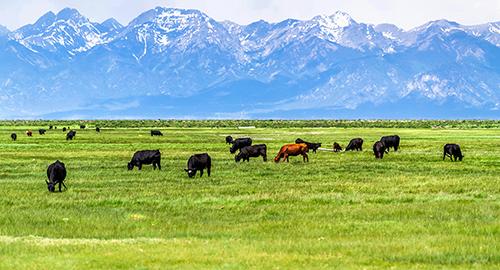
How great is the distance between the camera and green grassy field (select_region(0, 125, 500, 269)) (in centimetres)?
2003

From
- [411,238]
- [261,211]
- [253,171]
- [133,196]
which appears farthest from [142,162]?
[411,238]

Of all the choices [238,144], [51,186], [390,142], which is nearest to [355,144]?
[390,142]

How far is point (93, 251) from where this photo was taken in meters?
21.0

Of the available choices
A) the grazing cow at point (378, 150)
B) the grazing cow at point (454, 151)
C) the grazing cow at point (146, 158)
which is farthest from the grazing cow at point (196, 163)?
the grazing cow at point (454, 151)

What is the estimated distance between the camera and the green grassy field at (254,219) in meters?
20.0

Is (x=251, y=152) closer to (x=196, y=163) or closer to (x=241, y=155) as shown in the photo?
(x=241, y=155)

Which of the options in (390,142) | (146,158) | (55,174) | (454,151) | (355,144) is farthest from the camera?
(355,144)

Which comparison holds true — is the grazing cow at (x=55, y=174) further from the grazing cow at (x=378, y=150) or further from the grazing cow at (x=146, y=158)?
the grazing cow at (x=378, y=150)

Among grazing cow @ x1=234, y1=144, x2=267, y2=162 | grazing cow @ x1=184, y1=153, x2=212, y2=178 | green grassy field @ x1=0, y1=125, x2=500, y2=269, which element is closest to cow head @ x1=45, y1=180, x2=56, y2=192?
green grassy field @ x1=0, y1=125, x2=500, y2=269

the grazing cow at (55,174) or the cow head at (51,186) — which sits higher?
the grazing cow at (55,174)

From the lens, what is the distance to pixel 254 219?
1065 inches

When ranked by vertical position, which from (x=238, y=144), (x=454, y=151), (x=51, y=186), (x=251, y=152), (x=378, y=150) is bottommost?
(x=51, y=186)

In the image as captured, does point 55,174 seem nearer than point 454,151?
Yes

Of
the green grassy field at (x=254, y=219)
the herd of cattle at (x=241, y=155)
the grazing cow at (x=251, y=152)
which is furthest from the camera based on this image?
the grazing cow at (x=251, y=152)
